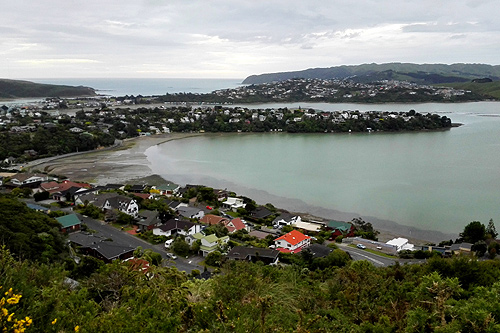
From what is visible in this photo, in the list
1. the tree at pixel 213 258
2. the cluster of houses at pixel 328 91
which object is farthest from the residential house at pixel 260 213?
the cluster of houses at pixel 328 91

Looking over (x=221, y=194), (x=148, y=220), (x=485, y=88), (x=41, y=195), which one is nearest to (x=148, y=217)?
(x=148, y=220)

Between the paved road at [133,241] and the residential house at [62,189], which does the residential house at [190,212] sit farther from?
the residential house at [62,189]

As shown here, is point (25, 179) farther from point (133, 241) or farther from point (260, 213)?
point (260, 213)

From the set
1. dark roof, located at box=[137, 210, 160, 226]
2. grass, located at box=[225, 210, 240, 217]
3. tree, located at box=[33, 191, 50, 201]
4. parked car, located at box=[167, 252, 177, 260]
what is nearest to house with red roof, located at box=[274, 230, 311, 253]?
parked car, located at box=[167, 252, 177, 260]

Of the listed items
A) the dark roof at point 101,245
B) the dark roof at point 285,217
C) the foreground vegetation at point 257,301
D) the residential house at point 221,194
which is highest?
the foreground vegetation at point 257,301

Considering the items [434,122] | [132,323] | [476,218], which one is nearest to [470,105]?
[434,122]

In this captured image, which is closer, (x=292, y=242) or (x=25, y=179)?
(x=292, y=242)
